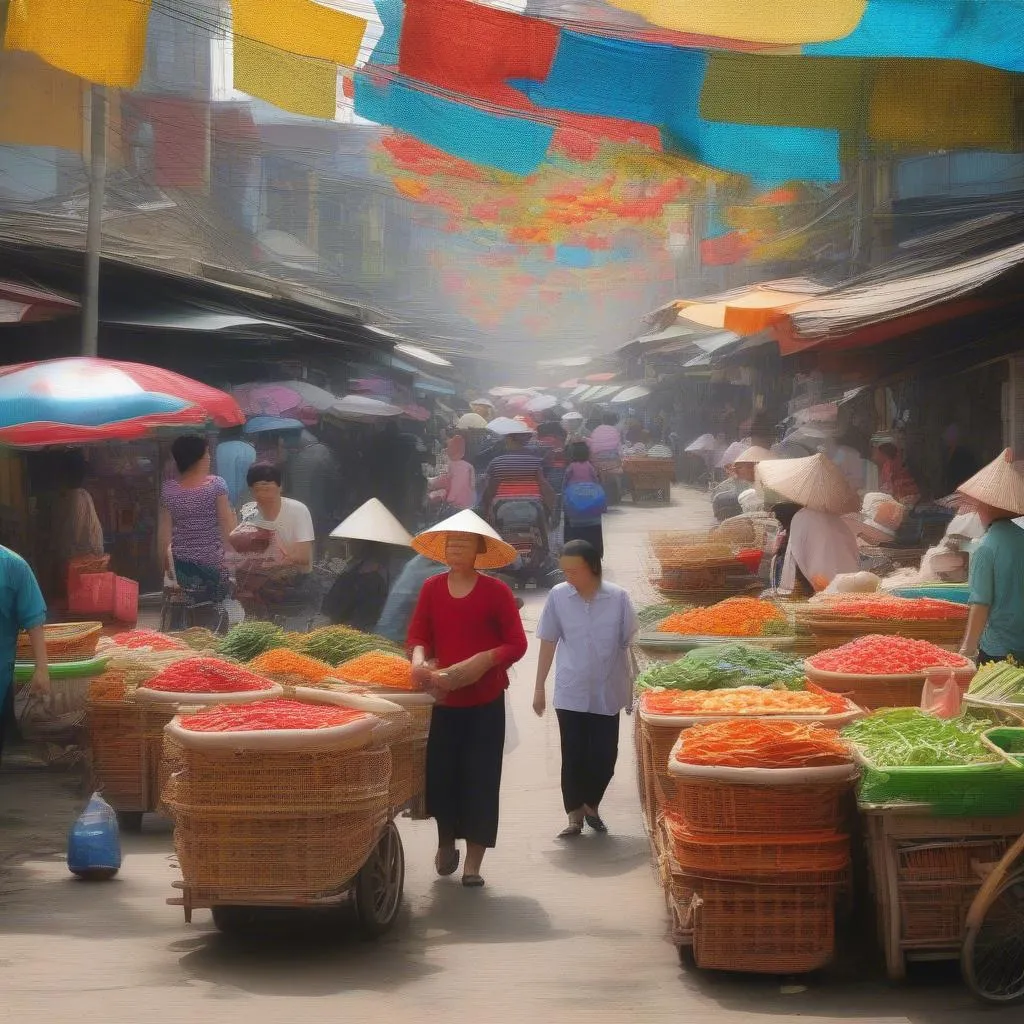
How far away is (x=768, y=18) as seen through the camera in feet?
27.5

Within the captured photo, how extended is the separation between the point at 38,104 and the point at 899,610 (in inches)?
447

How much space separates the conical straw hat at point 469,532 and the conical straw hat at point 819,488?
12.5ft

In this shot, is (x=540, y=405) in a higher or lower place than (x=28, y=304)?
higher

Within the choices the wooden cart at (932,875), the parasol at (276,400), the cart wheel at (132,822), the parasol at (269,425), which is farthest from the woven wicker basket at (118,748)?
the parasol at (276,400)

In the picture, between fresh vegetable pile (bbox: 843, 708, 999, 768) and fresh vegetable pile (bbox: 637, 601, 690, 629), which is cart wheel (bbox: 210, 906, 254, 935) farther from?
fresh vegetable pile (bbox: 637, 601, 690, 629)

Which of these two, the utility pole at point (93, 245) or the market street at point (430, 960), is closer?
the market street at point (430, 960)

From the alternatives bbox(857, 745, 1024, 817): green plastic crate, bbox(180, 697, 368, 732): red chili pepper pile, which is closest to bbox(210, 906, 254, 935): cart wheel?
bbox(180, 697, 368, 732): red chili pepper pile

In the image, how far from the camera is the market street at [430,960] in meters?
5.71

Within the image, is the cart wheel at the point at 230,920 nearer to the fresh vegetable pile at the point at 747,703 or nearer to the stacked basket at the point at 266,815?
the stacked basket at the point at 266,815

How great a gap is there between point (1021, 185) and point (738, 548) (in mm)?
10955

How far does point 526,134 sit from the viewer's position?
9.65 m

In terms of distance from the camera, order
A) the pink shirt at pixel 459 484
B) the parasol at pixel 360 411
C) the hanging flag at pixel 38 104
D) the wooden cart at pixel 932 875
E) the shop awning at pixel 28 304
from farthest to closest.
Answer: the parasol at pixel 360 411
the pink shirt at pixel 459 484
the hanging flag at pixel 38 104
the shop awning at pixel 28 304
the wooden cart at pixel 932 875

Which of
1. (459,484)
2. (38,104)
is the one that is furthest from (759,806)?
(459,484)

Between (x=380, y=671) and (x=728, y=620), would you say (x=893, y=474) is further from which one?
(x=380, y=671)
